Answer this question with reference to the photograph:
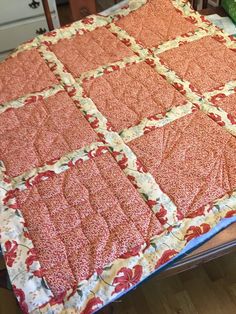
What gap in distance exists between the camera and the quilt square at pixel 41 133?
3.93ft

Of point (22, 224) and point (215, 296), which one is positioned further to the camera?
point (215, 296)

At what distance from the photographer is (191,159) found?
1.11 metres

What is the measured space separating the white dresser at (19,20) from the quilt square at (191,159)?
5.11 feet

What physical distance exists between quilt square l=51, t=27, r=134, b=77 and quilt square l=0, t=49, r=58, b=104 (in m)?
0.10

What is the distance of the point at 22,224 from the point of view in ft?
3.28

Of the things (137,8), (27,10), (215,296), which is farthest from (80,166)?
(27,10)

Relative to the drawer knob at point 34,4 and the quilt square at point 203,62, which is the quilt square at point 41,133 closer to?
the quilt square at point 203,62

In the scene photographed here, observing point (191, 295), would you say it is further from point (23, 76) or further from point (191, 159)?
point (23, 76)

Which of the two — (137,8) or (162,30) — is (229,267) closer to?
(162,30)

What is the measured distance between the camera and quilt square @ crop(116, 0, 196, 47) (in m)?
Answer: 1.70

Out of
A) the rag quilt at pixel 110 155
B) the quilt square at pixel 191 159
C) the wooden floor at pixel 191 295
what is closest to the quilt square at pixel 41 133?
the rag quilt at pixel 110 155

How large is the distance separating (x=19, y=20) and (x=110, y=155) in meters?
1.61

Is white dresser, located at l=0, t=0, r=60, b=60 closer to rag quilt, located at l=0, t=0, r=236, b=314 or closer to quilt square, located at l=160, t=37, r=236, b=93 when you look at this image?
rag quilt, located at l=0, t=0, r=236, b=314

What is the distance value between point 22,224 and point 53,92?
64 centimetres
